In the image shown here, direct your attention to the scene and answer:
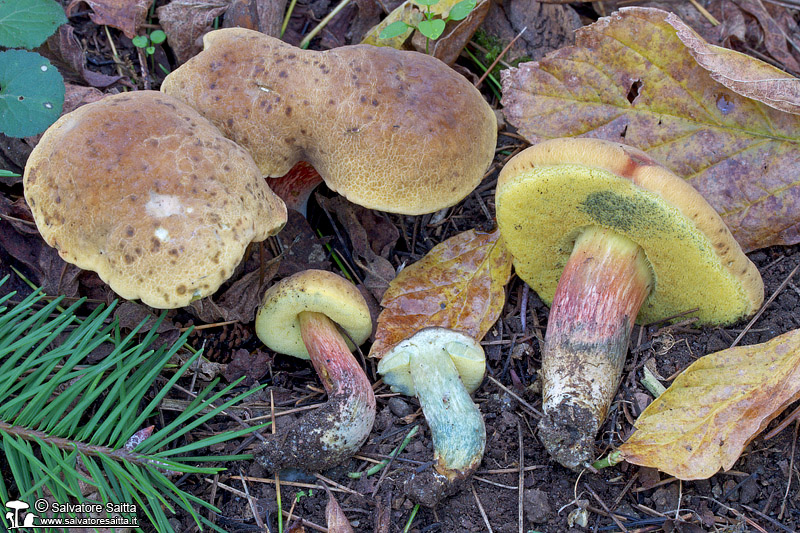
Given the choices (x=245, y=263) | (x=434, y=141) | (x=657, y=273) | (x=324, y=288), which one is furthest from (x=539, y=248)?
(x=245, y=263)

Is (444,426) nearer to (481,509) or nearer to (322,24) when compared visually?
(481,509)

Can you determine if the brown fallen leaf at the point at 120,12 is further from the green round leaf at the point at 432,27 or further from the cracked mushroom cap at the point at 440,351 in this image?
the cracked mushroom cap at the point at 440,351

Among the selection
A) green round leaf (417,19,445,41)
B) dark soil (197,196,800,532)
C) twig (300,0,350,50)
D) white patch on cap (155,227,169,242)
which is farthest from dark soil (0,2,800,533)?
twig (300,0,350,50)

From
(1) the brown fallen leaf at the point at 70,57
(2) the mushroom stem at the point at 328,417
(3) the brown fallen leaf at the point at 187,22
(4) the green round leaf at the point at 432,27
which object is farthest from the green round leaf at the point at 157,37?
(2) the mushroom stem at the point at 328,417

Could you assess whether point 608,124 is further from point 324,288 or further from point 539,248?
point 324,288

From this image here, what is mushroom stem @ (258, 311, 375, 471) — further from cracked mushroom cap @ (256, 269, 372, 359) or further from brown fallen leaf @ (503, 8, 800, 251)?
brown fallen leaf @ (503, 8, 800, 251)

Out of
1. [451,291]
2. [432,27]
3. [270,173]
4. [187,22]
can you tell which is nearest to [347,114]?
[270,173]
